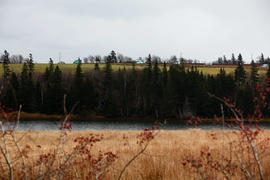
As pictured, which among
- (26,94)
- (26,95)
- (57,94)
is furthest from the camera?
(57,94)

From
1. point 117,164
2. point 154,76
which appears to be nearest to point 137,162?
point 117,164

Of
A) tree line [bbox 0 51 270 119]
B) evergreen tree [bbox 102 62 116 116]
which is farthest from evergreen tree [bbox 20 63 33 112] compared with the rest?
evergreen tree [bbox 102 62 116 116]

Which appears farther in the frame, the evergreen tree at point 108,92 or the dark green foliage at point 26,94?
the evergreen tree at point 108,92

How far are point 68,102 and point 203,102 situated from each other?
34.9 metres

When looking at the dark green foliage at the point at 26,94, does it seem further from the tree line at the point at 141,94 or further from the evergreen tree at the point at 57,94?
the evergreen tree at the point at 57,94

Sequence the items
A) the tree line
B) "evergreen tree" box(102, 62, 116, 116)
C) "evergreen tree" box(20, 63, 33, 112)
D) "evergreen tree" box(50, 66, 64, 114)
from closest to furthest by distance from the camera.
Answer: "evergreen tree" box(20, 63, 33, 112) < the tree line < "evergreen tree" box(50, 66, 64, 114) < "evergreen tree" box(102, 62, 116, 116)

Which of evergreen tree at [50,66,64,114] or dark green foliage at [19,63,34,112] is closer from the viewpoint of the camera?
dark green foliage at [19,63,34,112]

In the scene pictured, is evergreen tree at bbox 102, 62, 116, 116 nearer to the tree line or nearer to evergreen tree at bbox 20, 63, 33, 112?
the tree line

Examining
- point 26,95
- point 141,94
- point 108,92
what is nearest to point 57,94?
point 26,95

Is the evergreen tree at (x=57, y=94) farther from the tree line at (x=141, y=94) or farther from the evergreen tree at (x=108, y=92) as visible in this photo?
the evergreen tree at (x=108, y=92)

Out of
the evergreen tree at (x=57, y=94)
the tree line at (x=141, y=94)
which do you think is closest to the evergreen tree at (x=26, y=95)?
the tree line at (x=141, y=94)

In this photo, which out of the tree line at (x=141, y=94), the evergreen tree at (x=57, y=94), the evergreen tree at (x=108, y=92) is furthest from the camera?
the evergreen tree at (x=108, y=92)

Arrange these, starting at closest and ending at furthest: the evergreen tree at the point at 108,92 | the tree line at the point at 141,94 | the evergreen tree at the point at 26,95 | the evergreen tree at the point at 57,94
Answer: the evergreen tree at the point at 26,95 < the tree line at the point at 141,94 < the evergreen tree at the point at 57,94 < the evergreen tree at the point at 108,92

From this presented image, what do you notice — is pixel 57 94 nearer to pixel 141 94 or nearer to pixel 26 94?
pixel 26 94
